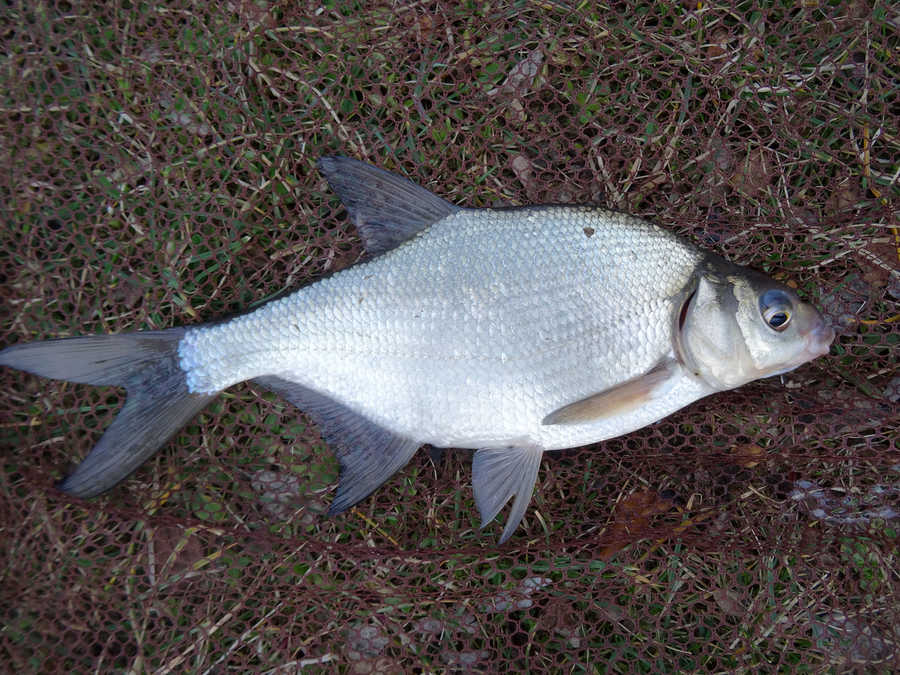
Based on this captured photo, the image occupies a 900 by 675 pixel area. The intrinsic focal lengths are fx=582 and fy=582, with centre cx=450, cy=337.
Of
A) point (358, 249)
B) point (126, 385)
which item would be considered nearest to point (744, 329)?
point (358, 249)

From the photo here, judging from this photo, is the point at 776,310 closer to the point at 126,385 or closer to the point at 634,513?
the point at 634,513

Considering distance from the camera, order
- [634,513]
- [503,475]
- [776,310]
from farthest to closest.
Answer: [634,513], [503,475], [776,310]

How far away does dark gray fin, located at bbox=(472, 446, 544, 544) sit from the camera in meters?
1.79

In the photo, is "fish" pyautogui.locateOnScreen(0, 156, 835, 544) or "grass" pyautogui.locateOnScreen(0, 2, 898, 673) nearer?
"fish" pyautogui.locateOnScreen(0, 156, 835, 544)

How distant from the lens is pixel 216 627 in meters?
1.90

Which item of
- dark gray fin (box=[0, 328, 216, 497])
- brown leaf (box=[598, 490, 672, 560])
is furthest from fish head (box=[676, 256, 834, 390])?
dark gray fin (box=[0, 328, 216, 497])

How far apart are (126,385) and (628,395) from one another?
1525 mm

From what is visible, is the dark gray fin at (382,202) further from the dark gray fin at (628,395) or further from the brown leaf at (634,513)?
Result: the brown leaf at (634,513)

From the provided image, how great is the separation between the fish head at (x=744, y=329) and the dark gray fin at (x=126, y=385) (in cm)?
150

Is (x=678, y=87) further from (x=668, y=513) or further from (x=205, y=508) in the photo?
(x=205, y=508)

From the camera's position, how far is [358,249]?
2014 millimetres

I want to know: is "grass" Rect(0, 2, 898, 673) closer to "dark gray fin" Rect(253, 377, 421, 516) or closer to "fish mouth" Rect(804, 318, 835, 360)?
"dark gray fin" Rect(253, 377, 421, 516)

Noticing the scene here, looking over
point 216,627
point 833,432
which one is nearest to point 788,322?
point 833,432

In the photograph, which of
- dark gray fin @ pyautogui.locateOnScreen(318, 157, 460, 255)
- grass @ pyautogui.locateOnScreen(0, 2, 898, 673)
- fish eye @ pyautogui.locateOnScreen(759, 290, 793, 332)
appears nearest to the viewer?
fish eye @ pyautogui.locateOnScreen(759, 290, 793, 332)
